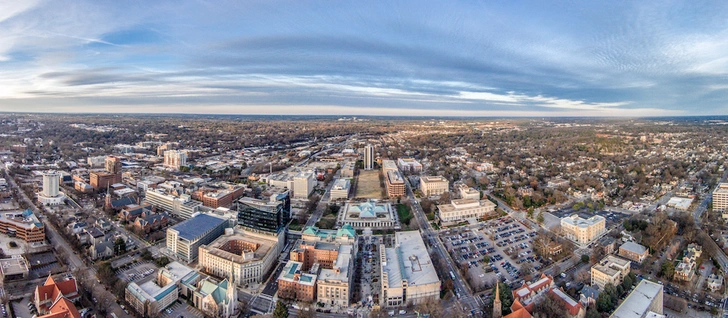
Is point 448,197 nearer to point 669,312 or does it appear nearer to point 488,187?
point 488,187

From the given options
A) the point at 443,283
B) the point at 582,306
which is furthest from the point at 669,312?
the point at 443,283

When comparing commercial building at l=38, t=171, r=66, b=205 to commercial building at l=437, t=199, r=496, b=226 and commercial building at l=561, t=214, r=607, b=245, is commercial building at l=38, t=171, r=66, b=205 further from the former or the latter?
commercial building at l=561, t=214, r=607, b=245

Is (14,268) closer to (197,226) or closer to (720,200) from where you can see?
(197,226)

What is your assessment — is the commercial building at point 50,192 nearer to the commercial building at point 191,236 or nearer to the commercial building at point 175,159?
the commercial building at point 191,236

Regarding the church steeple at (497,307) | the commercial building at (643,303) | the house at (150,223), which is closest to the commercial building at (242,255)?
the house at (150,223)

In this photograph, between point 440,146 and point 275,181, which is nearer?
point 275,181
